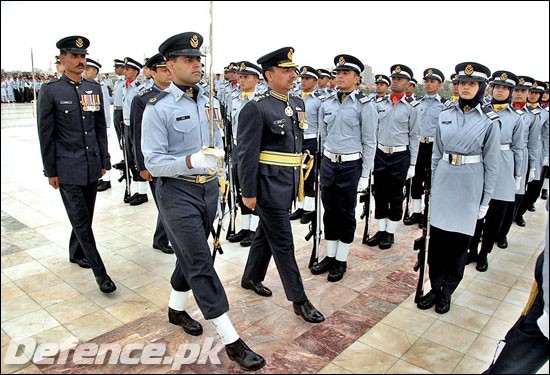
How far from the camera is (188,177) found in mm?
2945

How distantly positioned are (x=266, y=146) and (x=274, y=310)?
1361 millimetres

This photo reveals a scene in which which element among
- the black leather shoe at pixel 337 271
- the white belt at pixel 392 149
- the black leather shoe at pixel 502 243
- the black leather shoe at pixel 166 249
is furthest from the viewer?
the black leather shoe at pixel 502 243

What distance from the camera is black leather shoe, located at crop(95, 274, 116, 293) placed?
12.5 ft

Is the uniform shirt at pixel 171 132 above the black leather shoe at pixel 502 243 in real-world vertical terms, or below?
above

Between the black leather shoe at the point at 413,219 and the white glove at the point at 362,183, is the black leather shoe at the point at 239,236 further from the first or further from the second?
the black leather shoe at the point at 413,219

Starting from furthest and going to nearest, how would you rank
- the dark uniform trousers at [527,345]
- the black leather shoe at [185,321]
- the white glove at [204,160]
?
the black leather shoe at [185,321]
the white glove at [204,160]
the dark uniform trousers at [527,345]

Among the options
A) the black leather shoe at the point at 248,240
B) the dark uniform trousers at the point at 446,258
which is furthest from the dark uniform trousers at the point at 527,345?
Result: the black leather shoe at the point at 248,240

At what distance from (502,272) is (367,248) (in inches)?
57.4

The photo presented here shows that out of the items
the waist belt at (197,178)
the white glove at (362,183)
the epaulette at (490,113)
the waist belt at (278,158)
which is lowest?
the white glove at (362,183)

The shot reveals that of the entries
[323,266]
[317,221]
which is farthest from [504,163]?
[323,266]

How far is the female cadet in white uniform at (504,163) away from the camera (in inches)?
191

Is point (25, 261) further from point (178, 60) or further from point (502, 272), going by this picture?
point (502, 272)

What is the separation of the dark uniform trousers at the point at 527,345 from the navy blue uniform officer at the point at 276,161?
137 centimetres

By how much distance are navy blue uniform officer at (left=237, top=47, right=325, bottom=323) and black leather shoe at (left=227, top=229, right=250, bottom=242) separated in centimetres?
183
